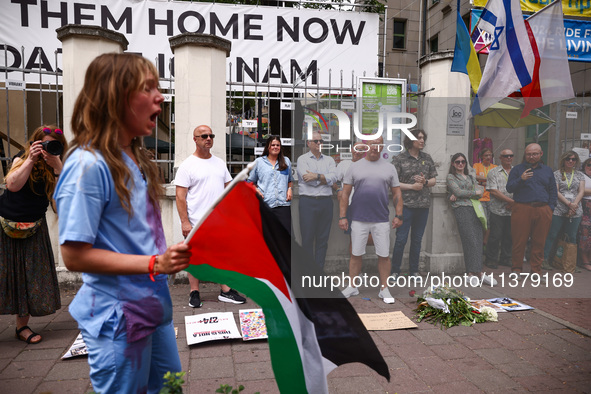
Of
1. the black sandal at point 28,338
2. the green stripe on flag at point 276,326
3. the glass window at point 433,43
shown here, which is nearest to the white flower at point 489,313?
the green stripe on flag at point 276,326

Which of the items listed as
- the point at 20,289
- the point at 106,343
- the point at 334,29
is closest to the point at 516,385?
the point at 106,343

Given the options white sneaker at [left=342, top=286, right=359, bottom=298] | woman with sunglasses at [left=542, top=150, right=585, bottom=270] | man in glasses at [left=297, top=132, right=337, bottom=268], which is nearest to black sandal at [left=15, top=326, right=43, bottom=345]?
man in glasses at [left=297, top=132, right=337, bottom=268]

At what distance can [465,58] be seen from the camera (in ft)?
21.6

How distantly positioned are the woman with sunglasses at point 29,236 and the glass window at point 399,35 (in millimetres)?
27094

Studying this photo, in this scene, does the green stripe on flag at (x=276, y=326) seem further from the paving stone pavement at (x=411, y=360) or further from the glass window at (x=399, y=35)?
the glass window at (x=399, y=35)

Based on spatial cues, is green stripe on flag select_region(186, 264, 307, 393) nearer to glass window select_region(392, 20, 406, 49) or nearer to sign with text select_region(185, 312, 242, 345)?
sign with text select_region(185, 312, 242, 345)

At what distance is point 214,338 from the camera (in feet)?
14.0

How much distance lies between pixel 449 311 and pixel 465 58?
146 inches

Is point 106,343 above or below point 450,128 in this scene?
below

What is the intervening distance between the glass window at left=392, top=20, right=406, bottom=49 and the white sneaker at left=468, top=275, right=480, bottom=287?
24.3 meters

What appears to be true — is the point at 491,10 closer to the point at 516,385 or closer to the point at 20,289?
the point at 516,385

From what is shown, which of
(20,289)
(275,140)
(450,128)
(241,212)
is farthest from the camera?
(450,128)

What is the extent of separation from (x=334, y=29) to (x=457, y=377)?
319 inches

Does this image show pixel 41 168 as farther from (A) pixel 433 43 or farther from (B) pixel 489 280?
(A) pixel 433 43
